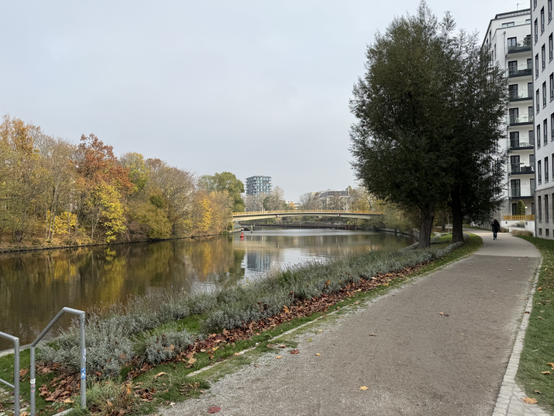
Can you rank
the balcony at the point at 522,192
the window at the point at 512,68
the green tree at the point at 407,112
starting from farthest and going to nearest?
1. the window at the point at 512,68
2. the balcony at the point at 522,192
3. the green tree at the point at 407,112

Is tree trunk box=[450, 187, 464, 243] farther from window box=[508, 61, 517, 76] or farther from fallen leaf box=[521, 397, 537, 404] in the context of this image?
window box=[508, 61, 517, 76]

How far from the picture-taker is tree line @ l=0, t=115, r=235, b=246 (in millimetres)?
33938

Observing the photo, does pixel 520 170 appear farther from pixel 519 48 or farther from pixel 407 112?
pixel 407 112

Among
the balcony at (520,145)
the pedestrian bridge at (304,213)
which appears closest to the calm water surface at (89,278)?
the balcony at (520,145)

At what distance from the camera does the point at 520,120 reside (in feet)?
136

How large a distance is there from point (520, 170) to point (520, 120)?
5.53 metres

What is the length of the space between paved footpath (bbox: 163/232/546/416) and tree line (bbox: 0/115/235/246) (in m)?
34.5

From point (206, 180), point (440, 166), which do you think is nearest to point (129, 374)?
point (440, 166)

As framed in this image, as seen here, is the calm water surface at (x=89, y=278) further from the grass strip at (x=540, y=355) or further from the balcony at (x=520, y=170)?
the balcony at (x=520, y=170)

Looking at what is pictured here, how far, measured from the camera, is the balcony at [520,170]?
41.0 meters

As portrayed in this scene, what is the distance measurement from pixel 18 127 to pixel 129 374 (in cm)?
3897

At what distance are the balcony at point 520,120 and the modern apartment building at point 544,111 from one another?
13.4m

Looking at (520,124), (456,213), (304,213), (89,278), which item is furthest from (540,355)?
(304,213)

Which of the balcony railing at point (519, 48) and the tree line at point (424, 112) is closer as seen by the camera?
the tree line at point (424, 112)
